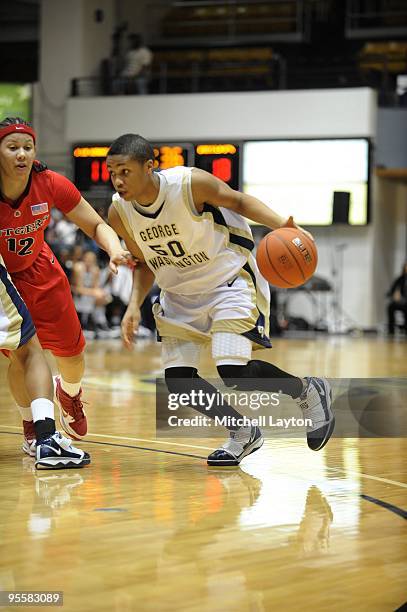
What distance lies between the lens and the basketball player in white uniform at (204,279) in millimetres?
4605

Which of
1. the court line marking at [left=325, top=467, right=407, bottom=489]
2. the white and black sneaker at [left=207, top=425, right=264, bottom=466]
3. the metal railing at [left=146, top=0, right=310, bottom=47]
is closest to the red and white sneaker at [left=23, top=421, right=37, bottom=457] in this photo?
the white and black sneaker at [left=207, top=425, right=264, bottom=466]

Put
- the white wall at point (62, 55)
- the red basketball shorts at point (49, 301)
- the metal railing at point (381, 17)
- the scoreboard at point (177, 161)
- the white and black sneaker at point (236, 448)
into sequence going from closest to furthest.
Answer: the white and black sneaker at point (236, 448) < the red basketball shorts at point (49, 301) < the scoreboard at point (177, 161) < the metal railing at point (381, 17) < the white wall at point (62, 55)

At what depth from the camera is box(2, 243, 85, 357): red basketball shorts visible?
4.92 meters

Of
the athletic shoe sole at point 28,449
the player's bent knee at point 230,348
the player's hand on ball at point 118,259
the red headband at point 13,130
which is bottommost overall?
the athletic shoe sole at point 28,449

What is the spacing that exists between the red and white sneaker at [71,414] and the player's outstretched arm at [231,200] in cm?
133

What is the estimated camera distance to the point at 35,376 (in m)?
4.62

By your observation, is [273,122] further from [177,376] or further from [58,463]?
[58,463]

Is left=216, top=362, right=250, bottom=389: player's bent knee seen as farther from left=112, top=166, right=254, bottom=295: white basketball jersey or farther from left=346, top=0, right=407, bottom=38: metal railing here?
left=346, top=0, right=407, bottom=38: metal railing

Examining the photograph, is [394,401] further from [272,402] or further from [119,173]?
[119,173]

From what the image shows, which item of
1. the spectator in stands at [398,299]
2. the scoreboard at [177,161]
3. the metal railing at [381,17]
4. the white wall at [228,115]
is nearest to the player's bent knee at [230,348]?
the scoreboard at [177,161]

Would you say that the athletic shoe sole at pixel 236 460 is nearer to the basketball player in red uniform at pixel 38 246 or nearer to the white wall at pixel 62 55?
the basketball player in red uniform at pixel 38 246

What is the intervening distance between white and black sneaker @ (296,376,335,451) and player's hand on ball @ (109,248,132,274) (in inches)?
41.1

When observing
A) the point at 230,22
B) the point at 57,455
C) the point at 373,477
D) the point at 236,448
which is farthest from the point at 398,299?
the point at 57,455

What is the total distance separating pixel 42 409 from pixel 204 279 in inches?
37.0
